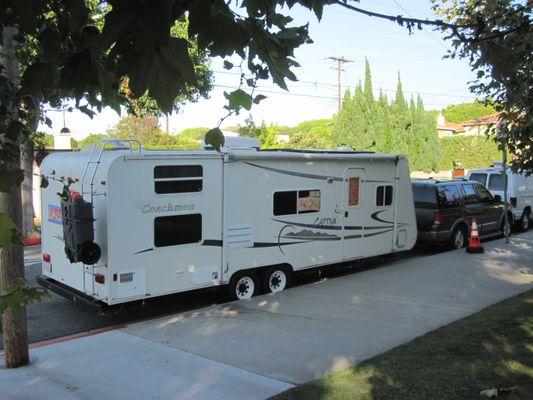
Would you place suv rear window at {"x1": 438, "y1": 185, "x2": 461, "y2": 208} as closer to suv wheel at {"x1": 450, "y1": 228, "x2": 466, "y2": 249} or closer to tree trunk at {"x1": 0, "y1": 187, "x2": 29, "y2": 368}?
suv wheel at {"x1": 450, "y1": 228, "x2": 466, "y2": 249}

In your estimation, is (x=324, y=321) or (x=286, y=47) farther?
(x=324, y=321)

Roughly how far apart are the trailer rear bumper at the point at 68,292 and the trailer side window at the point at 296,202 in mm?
3450

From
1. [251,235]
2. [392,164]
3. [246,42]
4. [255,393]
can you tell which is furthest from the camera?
[392,164]

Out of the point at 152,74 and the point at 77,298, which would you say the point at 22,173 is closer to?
the point at 152,74

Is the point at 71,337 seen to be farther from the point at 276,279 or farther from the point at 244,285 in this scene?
the point at 276,279

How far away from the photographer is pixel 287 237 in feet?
31.9

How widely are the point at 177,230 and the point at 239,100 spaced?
6.50 meters

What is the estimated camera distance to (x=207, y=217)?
8.53m

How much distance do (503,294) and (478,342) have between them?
12.0ft

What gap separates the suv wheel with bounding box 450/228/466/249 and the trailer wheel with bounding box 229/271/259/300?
22.2 ft

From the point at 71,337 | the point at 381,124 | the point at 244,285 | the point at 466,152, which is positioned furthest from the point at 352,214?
the point at 466,152

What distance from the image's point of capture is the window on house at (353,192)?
10.9 meters

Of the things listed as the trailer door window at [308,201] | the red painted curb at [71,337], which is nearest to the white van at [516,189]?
the trailer door window at [308,201]

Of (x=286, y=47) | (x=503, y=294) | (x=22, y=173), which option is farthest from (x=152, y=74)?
(x=503, y=294)
